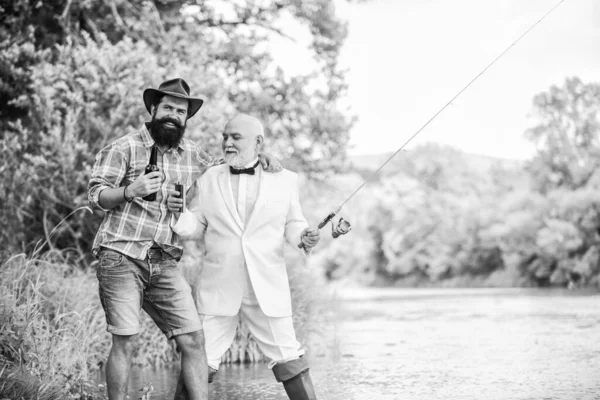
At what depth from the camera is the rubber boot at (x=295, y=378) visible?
4863 millimetres

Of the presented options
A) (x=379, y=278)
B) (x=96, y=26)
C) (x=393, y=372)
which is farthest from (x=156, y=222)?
(x=379, y=278)

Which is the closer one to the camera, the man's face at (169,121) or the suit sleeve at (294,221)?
the man's face at (169,121)

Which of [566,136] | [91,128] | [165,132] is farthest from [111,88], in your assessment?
[566,136]

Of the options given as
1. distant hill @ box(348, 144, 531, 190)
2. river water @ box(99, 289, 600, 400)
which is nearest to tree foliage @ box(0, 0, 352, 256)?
river water @ box(99, 289, 600, 400)

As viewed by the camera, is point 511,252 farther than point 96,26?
Yes

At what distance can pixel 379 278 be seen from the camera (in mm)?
55500

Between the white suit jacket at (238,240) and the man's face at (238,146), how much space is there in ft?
0.43

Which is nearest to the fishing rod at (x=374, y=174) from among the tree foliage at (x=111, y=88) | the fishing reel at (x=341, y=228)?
the fishing reel at (x=341, y=228)

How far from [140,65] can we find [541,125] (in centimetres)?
3472

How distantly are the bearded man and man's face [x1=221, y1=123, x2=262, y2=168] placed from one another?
28cm

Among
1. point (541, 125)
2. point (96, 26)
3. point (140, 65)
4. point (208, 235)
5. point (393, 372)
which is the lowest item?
point (393, 372)

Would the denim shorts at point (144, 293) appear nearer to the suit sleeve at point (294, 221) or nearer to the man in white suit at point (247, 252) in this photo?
the man in white suit at point (247, 252)

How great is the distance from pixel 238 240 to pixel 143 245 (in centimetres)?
55

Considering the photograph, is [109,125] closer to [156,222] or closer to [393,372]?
[393,372]
